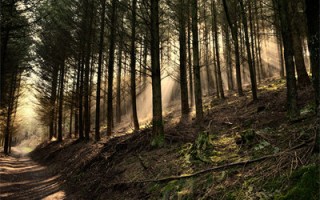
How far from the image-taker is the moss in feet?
10.1

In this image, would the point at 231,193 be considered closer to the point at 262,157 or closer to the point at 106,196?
the point at 262,157

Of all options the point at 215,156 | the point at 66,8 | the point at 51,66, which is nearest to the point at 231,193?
the point at 215,156

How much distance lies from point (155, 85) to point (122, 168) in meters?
2.64

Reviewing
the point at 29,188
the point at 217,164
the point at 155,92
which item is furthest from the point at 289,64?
the point at 29,188

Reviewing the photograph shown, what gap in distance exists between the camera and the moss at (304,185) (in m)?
3.08

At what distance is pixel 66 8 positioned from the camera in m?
17.0

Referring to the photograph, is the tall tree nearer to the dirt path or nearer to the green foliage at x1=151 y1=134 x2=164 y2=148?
the green foliage at x1=151 y1=134 x2=164 y2=148

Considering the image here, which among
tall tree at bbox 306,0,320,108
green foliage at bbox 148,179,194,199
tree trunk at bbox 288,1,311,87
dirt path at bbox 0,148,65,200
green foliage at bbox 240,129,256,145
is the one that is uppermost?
tree trunk at bbox 288,1,311,87

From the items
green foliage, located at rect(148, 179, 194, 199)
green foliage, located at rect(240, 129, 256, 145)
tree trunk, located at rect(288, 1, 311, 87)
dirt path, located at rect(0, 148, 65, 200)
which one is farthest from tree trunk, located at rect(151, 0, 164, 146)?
tree trunk, located at rect(288, 1, 311, 87)

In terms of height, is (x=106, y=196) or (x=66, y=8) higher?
(x=66, y=8)

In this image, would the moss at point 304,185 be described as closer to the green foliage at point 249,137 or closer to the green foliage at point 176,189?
the green foliage at point 176,189

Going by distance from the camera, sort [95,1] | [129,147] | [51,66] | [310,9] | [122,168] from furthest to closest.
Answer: [51,66] → [95,1] → [129,147] → [122,168] → [310,9]

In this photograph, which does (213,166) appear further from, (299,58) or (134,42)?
(134,42)

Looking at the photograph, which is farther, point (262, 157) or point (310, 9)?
point (262, 157)
